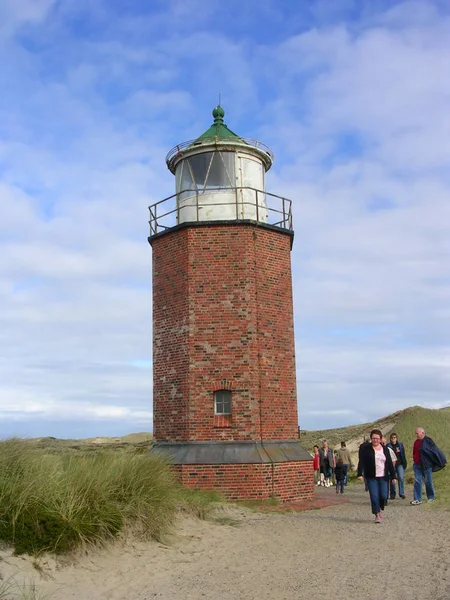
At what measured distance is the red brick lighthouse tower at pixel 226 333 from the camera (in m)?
13.8

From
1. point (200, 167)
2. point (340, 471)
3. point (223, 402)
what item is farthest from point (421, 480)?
point (200, 167)

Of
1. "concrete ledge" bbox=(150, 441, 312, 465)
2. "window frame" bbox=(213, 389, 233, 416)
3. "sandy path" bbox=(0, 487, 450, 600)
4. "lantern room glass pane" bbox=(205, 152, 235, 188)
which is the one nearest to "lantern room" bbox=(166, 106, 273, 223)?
"lantern room glass pane" bbox=(205, 152, 235, 188)

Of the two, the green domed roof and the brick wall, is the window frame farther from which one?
the green domed roof

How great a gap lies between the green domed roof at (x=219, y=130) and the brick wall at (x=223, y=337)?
249 cm

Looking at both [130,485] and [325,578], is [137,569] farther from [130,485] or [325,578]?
[325,578]

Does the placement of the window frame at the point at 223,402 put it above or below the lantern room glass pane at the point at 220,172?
below

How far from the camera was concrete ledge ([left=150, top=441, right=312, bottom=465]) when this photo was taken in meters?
13.5

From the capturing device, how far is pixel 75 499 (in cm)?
793

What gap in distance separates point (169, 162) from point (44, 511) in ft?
34.9

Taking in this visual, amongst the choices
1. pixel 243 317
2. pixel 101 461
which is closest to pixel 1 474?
pixel 101 461

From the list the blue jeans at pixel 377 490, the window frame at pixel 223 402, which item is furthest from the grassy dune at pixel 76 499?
the window frame at pixel 223 402

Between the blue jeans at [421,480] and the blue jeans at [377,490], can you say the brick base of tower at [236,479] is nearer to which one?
the blue jeans at [421,480]

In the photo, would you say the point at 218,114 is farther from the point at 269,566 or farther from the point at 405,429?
the point at 405,429

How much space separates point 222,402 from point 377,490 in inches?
187
